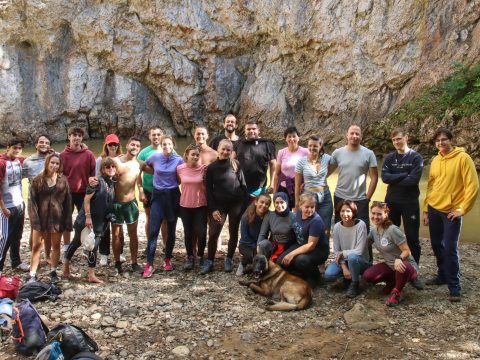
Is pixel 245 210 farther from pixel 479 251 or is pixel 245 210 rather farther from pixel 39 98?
pixel 39 98

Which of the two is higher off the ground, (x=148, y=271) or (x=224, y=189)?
(x=224, y=189)

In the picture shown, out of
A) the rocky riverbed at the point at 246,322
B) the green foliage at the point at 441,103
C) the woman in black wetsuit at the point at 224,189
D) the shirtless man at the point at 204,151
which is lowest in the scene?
the rocky riverbed at the point at 246,322

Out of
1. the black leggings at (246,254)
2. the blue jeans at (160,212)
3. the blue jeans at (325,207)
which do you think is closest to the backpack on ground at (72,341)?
the blue jeans at (160,212)

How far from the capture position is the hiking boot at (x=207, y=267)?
5824mm

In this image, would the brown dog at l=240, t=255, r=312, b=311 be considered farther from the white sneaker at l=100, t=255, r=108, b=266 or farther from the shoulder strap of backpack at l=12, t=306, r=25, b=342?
the shoulder strap of backpack at l=12, t=306, r=25, b=342

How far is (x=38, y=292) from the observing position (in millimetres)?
4918

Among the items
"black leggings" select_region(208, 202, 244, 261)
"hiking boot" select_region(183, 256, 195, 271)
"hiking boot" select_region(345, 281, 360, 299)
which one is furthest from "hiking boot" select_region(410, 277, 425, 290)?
"hiking boot" select_region(183, 256, 195, 271)

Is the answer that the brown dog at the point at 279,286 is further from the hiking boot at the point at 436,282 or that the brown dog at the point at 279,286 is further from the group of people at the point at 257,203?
the hiking boot at the point at 436,282

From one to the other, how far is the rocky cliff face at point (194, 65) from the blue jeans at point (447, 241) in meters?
12.8

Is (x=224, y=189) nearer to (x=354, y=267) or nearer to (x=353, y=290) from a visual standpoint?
(x=354, y=267)

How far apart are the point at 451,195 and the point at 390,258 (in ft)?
3.12

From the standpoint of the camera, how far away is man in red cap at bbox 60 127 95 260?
570 centimetres

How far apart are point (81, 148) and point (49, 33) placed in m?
18.0

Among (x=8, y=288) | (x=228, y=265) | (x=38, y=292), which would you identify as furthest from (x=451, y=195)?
(x=8, y=288)
